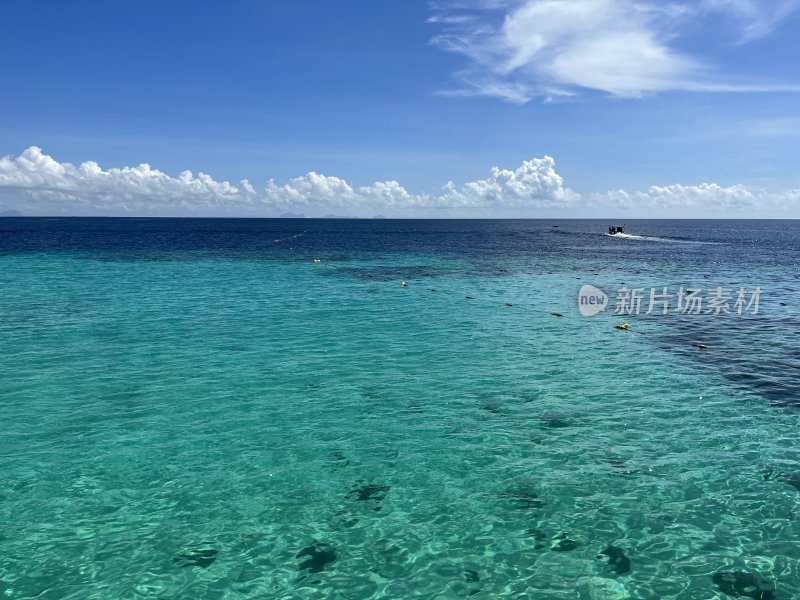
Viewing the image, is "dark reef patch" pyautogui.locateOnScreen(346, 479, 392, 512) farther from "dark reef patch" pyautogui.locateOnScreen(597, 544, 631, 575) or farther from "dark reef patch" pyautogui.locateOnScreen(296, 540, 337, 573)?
"dark reef patch" pyautogui.locateOnScreen(597, 544, 631, 575)

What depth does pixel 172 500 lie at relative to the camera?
16.3 metres

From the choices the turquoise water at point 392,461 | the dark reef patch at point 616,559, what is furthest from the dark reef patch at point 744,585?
the dark reef patch at point 616,559

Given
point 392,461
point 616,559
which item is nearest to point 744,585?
point 616,559

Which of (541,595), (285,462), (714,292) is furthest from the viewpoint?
(714,292)

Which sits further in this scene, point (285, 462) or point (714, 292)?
point (714, 292)

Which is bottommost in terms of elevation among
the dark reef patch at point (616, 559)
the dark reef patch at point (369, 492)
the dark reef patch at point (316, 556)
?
the dark reef patch at point (316, 556)

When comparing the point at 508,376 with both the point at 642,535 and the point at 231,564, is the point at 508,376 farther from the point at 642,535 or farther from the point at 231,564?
the point at 231,564

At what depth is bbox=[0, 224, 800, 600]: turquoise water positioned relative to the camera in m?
13.4

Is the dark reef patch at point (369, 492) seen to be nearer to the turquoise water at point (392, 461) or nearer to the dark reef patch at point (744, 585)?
the turquoise water at point (392, 461)

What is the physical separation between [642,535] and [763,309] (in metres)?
43.3

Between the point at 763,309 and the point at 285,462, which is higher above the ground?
the point at 763,309

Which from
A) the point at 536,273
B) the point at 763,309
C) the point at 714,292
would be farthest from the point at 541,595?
the point at 536,273

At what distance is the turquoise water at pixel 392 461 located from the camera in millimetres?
13359

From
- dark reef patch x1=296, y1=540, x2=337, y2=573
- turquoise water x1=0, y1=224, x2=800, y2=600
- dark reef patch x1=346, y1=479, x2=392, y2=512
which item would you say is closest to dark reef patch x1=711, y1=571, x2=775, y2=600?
turquoise water x1=0, y1=224, x2=800, y2=600
